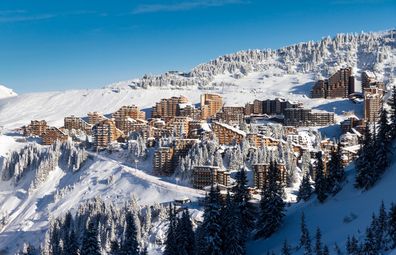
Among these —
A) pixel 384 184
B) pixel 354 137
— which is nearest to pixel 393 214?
pixel 384 184

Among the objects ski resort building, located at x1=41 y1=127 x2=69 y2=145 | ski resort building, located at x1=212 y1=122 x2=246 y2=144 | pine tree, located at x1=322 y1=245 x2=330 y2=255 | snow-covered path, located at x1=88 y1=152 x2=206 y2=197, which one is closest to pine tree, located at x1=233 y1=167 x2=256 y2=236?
pine tree, located at x1=322 y1=245 x2=330 y2=255

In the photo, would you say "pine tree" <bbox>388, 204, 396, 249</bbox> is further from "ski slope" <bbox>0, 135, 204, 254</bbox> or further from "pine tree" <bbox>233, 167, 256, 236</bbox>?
"ski slope" <bbox>0, 135, 204, 254</bbox>

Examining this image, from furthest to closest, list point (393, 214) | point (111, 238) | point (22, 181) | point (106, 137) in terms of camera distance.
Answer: point (106, 137)
point (22, 181)
point (111, 238)
point (393, 214)

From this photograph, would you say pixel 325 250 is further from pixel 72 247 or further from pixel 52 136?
pixel 52 136

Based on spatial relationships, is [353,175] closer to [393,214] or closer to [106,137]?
[393,214]

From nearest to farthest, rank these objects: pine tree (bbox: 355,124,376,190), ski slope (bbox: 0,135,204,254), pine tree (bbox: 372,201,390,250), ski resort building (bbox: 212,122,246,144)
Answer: pine tree (bbox: 372,201,390,250) → pine tree (bbox: 355,124,376,190) → ski slope (bbox: 0,135,204,254) → ski resort building (bbox: 212,122,246,144)

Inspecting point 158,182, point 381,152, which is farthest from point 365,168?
point 158,182

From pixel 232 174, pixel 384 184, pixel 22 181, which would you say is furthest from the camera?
pixel 22 181
